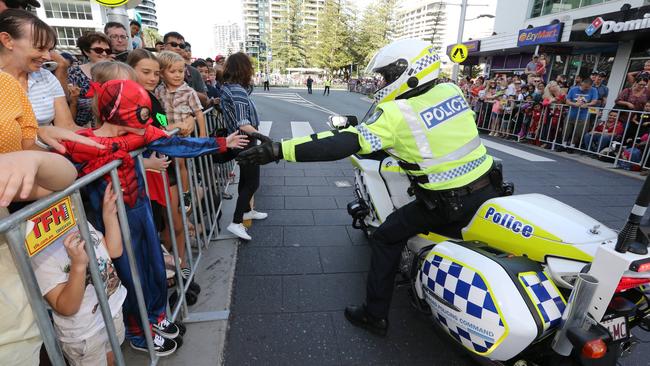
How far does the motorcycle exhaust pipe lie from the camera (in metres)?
1.46

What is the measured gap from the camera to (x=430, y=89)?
90.4 inches

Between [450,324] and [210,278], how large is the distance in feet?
6.71

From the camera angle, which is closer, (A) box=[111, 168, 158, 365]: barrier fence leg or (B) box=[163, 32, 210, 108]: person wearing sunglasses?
(A) box=[111, 168, 158, 365]: barrier fence leg

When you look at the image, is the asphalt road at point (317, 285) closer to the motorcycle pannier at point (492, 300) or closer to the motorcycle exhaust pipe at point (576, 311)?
the motorcycle pannier at point (492, 300)

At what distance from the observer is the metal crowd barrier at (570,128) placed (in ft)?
23.0

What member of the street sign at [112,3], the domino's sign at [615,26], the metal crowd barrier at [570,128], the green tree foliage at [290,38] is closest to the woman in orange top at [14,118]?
the street sign at [112,3]

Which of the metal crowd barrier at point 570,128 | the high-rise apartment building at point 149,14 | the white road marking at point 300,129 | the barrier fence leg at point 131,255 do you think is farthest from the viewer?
the high-rise apartment building at point 149,14

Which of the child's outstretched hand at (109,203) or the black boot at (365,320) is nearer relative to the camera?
the child's outstretched hand at (109,203)

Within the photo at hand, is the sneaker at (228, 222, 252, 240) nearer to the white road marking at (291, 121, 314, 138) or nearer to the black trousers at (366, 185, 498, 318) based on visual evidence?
the black trousers at (366, 185, 498, 318)

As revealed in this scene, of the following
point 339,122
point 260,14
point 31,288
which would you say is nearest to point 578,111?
point 339,122

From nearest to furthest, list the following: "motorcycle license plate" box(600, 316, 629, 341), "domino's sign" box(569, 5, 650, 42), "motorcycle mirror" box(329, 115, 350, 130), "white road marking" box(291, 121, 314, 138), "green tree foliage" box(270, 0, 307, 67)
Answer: "motorcycle license plate" box(600, 316, 629, 341) < "motorcycle mirror" box(329, 115, 350, 130) < "white road marking" box(291, 121, 314, 138) < "domino's sign" box(569, 5, 650, 42) < "green tree foliage" box(270, 0, 307, 67)

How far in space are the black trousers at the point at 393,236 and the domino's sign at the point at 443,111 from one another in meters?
0.53

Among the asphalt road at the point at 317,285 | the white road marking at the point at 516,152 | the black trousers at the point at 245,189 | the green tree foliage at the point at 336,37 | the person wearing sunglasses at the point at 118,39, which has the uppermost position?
the green tree foliage at the point at 336,37

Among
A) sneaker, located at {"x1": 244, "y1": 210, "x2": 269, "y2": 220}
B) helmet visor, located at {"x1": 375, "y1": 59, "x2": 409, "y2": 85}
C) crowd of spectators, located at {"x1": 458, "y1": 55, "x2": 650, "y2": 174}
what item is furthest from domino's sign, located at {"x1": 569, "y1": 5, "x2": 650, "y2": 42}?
sneaker, located at {"x1": 244, "y1": 210, "x2": 269, "y2": 220}
